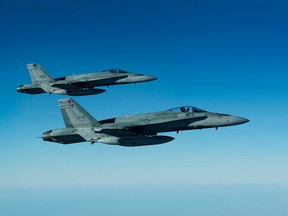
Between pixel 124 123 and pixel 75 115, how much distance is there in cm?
606

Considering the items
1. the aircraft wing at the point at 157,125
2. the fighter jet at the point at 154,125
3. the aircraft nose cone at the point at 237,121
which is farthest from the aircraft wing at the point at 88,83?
the aircraft nose cone at the point at 237,121

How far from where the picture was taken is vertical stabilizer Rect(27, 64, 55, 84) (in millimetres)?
47812

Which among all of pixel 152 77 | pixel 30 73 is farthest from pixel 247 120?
pixel 30 73

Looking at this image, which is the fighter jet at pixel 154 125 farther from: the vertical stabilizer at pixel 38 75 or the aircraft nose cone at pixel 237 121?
the vertical stabilizer at pixel 38 75

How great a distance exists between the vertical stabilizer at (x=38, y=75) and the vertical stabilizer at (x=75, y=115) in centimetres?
933

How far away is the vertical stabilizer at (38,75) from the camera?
47812 millimetres

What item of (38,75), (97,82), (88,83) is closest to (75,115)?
(88,83)

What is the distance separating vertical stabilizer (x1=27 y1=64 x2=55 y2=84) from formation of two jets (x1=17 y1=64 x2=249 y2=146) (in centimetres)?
385

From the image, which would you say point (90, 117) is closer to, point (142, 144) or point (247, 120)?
point (142, 144)

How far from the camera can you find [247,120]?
33.6 m

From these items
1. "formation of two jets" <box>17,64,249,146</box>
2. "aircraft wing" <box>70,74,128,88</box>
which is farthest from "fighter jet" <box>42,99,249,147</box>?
"aircraft wing" <box>70,74,128,88</box>

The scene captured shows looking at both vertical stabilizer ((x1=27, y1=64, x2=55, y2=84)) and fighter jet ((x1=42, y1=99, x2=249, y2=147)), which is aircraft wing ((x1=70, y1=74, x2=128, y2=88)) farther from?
fighter jet ((x1=42, y1=99, x2=249, y2=147))

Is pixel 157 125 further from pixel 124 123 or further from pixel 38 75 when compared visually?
pixel 38 75

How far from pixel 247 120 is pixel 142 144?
9342 mm
